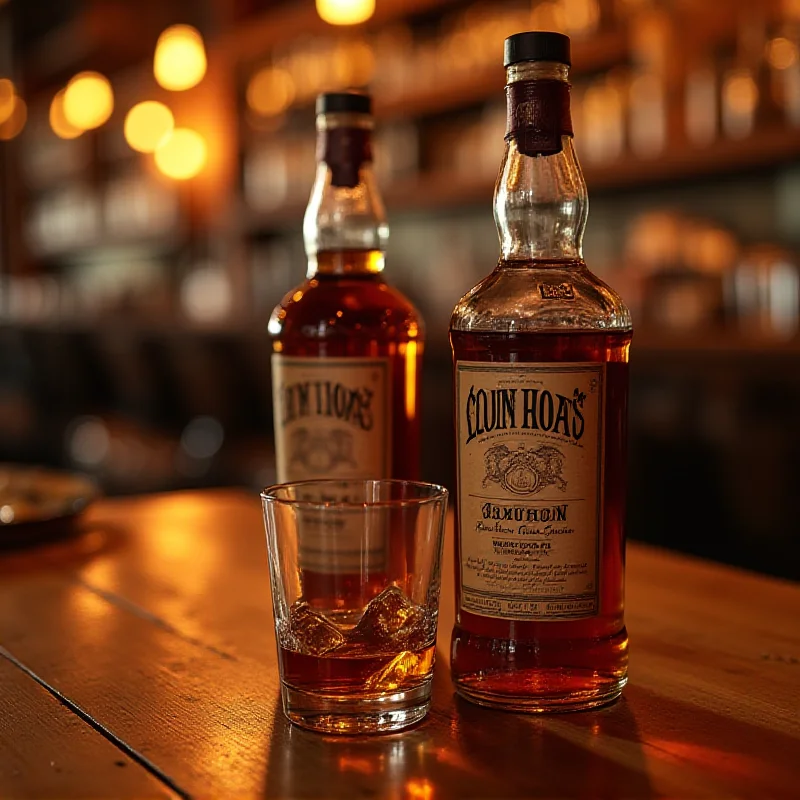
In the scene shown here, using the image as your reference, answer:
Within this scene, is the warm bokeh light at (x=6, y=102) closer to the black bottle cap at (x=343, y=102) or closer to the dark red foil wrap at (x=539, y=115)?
the black bottle cap at (x=343, y=102)

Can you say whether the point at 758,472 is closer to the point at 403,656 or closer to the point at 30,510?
the point at 30,510

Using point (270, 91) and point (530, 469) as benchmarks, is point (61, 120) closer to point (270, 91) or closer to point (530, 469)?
point (270, 91)

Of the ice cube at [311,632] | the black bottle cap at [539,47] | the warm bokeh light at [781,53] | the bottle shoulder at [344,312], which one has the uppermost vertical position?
the warm bokeh light at [781,53]

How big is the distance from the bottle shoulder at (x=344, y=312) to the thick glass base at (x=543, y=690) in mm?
254

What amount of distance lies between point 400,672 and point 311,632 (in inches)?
1.9

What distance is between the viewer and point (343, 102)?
78 cm

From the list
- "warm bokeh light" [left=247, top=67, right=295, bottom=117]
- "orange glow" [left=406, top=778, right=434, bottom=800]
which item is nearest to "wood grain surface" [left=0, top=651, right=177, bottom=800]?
"orange glow" [left=406, top=778, right=434, bottom=800]

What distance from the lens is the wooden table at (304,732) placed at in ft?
1.70

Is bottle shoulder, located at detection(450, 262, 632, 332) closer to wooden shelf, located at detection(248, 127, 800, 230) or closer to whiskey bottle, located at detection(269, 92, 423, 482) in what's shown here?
whiskey bottle, located at detection(269, 92, 423, 482)

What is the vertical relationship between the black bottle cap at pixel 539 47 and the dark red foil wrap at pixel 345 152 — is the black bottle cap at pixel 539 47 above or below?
above

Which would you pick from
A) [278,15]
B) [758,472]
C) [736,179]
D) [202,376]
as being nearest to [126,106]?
[278,15]

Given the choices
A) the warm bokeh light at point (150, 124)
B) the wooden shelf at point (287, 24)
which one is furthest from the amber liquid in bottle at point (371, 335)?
the warm bokeh light at point (150, 124)

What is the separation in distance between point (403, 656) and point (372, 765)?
0.06 meters

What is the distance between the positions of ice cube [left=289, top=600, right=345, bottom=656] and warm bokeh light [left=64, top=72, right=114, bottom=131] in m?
4.39
